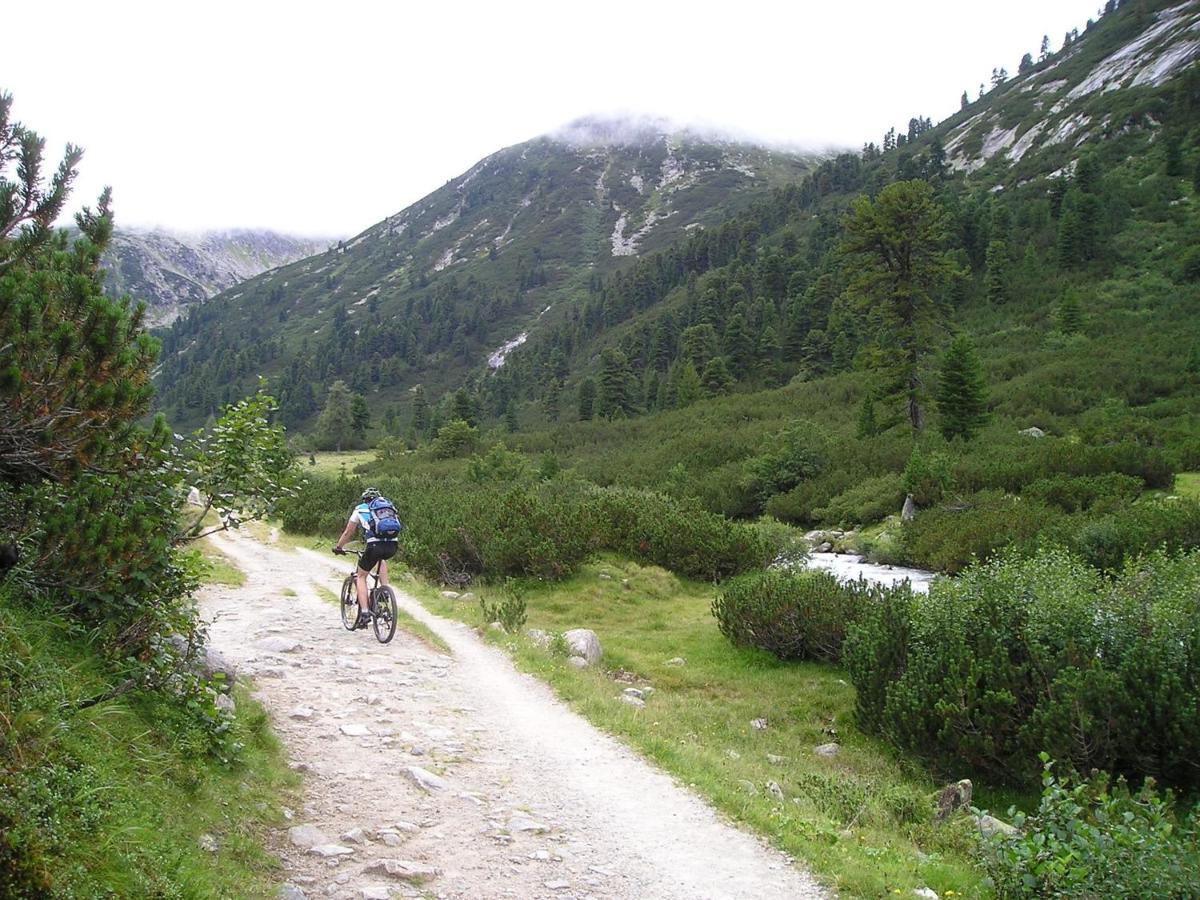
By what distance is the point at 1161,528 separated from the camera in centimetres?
1427

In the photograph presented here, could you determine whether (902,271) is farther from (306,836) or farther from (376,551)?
(306,836)

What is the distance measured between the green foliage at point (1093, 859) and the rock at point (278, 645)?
8296mm

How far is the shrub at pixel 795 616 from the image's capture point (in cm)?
1241

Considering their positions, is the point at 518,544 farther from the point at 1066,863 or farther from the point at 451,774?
the point at 1066,863

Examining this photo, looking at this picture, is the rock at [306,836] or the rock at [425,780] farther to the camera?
the rock at [425,780]

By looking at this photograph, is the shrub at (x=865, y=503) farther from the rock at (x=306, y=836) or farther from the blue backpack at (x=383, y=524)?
the rock at (x=306, y=836)

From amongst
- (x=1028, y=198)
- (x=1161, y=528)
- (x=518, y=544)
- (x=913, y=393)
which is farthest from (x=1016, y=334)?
(x=518, y=544)

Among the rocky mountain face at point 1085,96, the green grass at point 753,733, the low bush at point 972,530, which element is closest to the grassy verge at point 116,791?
the green grass at point 753,733

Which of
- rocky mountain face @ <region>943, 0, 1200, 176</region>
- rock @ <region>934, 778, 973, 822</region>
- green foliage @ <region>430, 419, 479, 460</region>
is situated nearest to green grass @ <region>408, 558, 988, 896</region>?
rock @ <region>934, 778, 973, 822</region>

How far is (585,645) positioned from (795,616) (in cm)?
384

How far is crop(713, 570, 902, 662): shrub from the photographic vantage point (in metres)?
12.4

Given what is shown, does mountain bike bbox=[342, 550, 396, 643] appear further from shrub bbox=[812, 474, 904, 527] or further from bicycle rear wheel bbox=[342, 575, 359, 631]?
shrub bbox=[812, 474, 904, 527]

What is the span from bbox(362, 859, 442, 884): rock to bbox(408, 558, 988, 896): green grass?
2.48 meters

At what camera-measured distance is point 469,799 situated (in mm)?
5547
